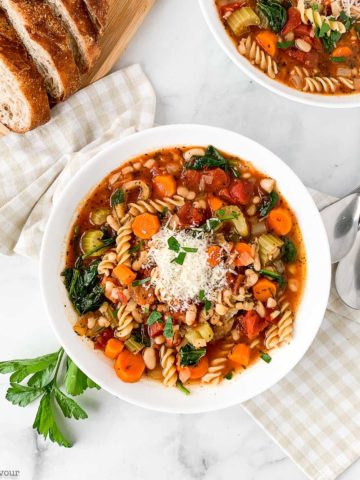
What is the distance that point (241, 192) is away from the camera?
15.8 ft

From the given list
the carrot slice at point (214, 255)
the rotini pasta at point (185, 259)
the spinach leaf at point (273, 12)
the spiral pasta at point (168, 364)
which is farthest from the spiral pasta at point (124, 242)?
the spinach leaf at point (273, 12)

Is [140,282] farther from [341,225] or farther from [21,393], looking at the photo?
[341,225]

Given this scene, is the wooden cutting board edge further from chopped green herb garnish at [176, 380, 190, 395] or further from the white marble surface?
chopped green herb garnish at [176, 380, 190, 395]

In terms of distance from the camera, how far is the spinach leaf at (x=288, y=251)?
4914mm

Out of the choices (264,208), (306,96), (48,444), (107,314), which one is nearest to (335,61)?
(306,96)

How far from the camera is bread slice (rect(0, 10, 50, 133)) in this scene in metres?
5.14

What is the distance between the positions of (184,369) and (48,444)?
166 centimetres

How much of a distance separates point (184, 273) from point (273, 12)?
2.40 meters

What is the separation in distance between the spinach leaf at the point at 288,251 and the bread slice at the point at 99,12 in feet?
8.04

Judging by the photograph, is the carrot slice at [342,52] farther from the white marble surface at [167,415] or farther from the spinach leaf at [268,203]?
the spinach leaf at [268,203]

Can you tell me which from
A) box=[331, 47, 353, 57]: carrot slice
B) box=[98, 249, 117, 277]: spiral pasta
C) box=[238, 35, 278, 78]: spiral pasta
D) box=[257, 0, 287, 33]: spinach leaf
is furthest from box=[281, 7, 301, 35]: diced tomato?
box=[98, 249, 117, 277]: spiral pasta

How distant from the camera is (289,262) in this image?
4973 millimetres

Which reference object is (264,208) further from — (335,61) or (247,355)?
(335,61)

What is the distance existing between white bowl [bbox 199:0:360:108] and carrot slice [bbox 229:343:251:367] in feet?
6.82
